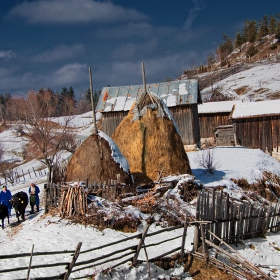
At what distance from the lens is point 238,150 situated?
72.5 feet

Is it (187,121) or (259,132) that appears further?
(259,132)

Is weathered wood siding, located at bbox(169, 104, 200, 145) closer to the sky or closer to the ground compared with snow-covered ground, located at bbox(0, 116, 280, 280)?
closer to the sky

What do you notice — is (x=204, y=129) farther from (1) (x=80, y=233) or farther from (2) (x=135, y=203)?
(1) (x=80, y=233)

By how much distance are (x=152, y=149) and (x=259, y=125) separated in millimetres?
15939

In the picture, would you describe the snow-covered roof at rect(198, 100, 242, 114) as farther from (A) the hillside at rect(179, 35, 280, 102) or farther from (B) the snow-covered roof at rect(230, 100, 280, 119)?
(A) the hillside at rect(179, 35, 280, 102)

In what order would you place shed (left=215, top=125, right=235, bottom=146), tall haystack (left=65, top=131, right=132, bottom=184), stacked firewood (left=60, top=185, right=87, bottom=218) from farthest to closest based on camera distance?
shed (left=215, top=125, right=235, bottom=146) → tall haystack (left=65, top=131, right=132, bottom=184) → stacked firewood (left=60, top=185, right=87, bottom=218)

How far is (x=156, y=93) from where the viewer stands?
24.8 metres

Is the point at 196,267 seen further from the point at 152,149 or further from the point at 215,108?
the point at 215,108

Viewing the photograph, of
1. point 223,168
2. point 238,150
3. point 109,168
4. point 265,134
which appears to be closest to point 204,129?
point 265,134

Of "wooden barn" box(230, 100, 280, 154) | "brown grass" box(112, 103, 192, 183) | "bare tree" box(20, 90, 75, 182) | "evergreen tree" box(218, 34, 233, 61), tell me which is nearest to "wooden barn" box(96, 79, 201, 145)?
"bare tree" box(20, 90, 75, 182)

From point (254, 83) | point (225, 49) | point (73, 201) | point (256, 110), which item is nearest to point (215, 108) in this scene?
point (256, 110)

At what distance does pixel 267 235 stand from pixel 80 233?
590 cm

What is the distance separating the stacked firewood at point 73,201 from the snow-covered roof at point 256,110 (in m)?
18.9

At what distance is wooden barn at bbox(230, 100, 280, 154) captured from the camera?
24.8m
